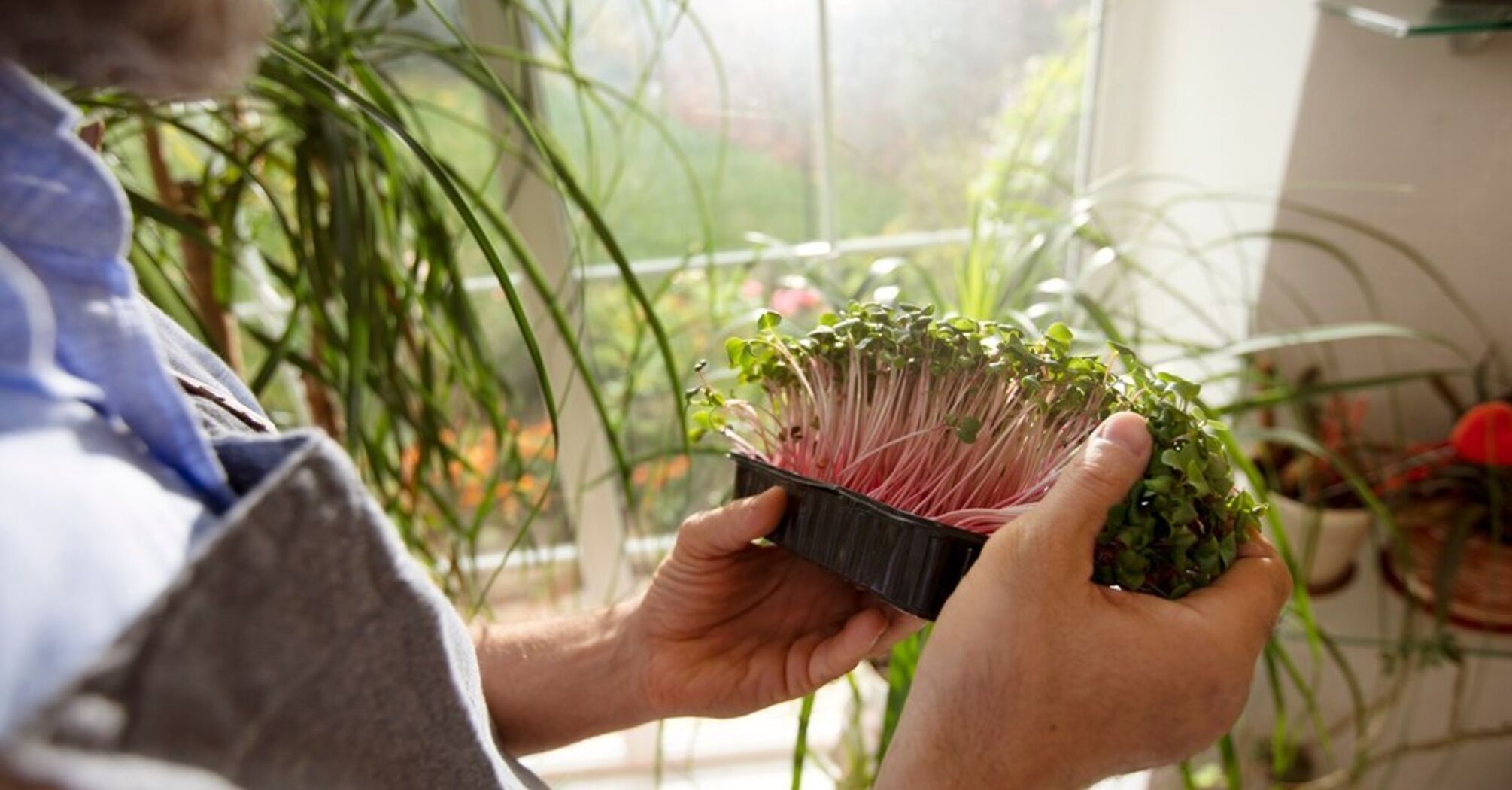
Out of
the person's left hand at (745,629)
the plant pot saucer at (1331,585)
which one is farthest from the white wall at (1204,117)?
the person's left hand at (745,629)

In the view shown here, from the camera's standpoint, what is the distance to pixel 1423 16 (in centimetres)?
69

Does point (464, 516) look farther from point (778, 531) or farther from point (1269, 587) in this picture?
point (1269, 587)

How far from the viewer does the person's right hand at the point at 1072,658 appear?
1.22ft

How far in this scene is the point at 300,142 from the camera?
0.66m

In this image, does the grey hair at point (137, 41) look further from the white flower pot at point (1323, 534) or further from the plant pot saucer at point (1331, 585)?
the plant pot saucer at point (1331, 585)

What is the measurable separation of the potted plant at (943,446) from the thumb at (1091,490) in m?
0.03

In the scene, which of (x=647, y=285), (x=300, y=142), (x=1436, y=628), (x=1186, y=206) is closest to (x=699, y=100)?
(x=647, y=285)

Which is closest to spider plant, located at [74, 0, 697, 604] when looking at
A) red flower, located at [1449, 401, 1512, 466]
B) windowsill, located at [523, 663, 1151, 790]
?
windowsill, located at [523, 663, 1151, 790]

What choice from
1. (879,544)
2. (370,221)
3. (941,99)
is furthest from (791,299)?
(879,544)

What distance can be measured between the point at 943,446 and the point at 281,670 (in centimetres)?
36

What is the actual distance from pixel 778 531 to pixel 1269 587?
10.1 inches

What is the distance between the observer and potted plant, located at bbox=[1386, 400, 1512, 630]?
72 centimetres

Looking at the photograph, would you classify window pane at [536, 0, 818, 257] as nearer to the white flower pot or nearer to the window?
the window

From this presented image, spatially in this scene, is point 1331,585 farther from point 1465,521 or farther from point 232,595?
point 232,595
